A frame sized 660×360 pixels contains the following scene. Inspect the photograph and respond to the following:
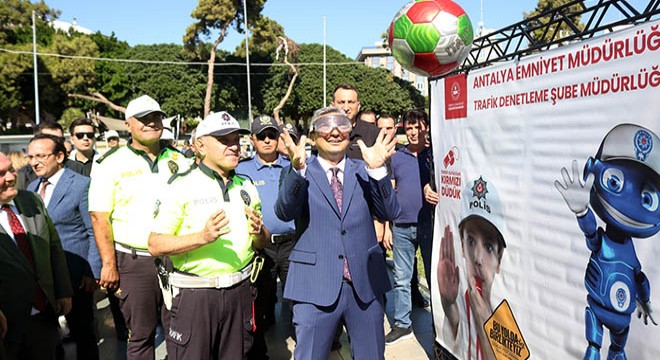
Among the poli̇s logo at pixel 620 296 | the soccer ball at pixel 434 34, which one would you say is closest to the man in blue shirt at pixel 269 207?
the soccer ball at pixel 434 34

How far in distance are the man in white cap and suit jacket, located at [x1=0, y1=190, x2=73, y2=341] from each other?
8.77 ft

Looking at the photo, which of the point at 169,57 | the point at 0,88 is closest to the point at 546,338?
the point at 0,88

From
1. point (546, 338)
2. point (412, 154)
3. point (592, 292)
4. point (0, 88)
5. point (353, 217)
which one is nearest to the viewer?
point (592, 292)

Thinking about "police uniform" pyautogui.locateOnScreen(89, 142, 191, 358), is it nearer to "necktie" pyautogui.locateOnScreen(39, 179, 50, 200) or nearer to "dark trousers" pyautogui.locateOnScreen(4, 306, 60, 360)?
"dark trousers" pyautogui.locateOnScreen(4, 306, 60, 360)

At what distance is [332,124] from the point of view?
9.13ft

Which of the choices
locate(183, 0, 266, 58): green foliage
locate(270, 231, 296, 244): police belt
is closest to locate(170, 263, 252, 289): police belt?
locate(270, 231, 296, 244): police belt

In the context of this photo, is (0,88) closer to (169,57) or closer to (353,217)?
(169,57)

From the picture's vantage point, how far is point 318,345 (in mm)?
2816

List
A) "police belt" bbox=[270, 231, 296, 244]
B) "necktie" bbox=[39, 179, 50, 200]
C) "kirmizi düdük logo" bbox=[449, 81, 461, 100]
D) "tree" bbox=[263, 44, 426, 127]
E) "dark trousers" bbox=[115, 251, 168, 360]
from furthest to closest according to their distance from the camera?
"tree" bbox=[263, 44, 426, 127], "police belt" bbox=[270, 231, 296, 244], "necktie" bbox=[39, 179, 50, 200], "dark trousers" bbox=[115, 251, 168, 360], "kirmizi düdük logo" bbox=[449, 81, 461, 100]

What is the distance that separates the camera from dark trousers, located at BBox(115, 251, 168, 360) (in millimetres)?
3408

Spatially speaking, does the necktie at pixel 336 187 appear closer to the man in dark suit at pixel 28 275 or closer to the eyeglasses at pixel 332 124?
the eyeglasses at pixel 332 124

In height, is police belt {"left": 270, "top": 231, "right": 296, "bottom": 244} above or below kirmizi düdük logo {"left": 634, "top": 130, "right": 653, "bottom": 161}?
below

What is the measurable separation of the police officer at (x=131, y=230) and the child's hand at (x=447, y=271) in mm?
2146

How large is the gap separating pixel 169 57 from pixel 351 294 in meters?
43.6
